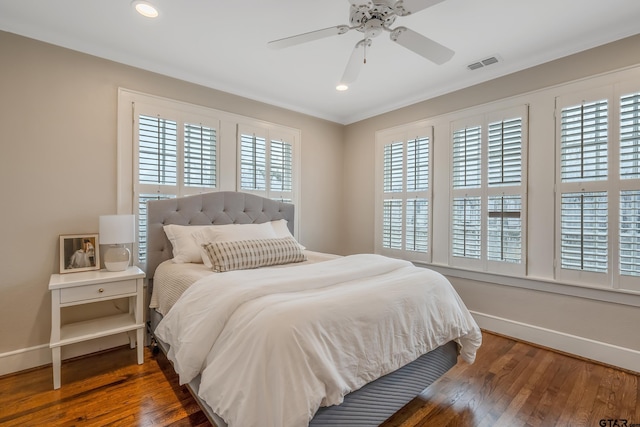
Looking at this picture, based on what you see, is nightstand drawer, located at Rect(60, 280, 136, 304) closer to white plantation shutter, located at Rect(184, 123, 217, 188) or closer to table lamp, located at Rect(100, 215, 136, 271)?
table lamp, located at Rect(100, 215, 136, 271)

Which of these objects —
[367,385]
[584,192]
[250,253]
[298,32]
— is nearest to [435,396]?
[367,385]

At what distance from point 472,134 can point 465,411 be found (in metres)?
2.63

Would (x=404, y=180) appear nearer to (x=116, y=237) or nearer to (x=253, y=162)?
(x=253, y=162)

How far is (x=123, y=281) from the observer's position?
2393 millimetres

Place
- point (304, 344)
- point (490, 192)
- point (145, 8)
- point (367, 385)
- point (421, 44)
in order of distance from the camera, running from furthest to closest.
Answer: point (490, 192) → point (145, 8) → point (421, 44) → point (367, 385) → point (304, 344)

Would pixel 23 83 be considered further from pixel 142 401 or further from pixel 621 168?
pixel 621 168

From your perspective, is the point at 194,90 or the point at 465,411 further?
the point at 194,90

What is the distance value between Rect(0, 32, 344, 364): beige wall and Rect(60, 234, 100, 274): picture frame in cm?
9

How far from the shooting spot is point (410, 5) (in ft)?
5.47

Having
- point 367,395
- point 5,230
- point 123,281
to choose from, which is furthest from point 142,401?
point 5,230

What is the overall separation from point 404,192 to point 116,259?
3194 mm

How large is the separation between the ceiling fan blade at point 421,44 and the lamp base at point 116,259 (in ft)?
8.72

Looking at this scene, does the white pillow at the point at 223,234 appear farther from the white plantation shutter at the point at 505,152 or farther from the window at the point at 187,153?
the white plantation shutter at the point at 505,152

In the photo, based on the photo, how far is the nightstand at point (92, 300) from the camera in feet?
6.95
